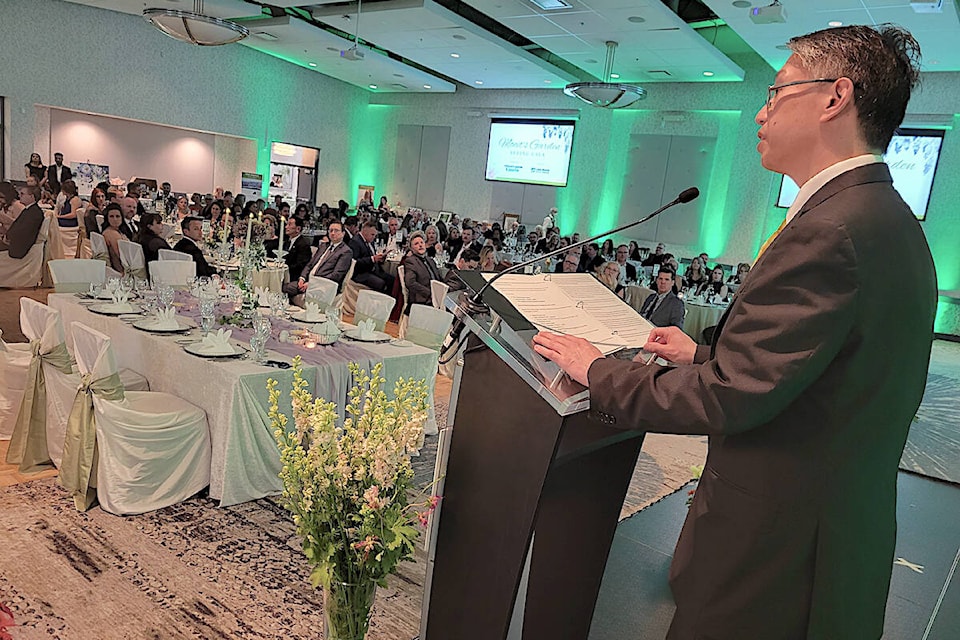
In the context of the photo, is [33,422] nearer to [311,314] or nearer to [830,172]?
[311,314]

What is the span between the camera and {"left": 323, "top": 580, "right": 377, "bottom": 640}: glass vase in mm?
1464

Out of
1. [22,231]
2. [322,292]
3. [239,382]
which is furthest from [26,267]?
[239,382]

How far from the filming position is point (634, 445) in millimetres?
1881

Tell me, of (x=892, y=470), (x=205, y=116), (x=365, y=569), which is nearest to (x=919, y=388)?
(x=892, y=470)

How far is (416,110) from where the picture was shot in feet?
59.1

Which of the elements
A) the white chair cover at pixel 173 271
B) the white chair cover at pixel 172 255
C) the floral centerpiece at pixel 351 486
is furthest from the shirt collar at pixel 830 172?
the white chair cover at pixel 172 255

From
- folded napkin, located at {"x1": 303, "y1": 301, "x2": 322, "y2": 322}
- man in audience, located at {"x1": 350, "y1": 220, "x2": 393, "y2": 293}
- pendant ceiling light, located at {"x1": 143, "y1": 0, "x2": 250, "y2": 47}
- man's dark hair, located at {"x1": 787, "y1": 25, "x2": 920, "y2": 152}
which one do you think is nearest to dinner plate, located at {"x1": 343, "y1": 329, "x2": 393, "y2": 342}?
folded napkin, located at {"x1": 303, "y1": 301, "x2": 322, "y2": 322}

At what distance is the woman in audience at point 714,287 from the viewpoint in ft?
30.2

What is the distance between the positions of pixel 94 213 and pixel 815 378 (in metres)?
9.61

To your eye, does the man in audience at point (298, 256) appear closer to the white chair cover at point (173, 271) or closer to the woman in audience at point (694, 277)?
the white chair cover at point (173, 271)

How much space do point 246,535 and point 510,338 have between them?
7.52 ft

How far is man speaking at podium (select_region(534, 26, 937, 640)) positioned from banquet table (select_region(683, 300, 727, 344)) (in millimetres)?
7509

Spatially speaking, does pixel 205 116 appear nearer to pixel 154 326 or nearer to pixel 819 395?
pixel 154 326

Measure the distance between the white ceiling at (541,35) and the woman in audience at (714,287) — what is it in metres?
3.37
